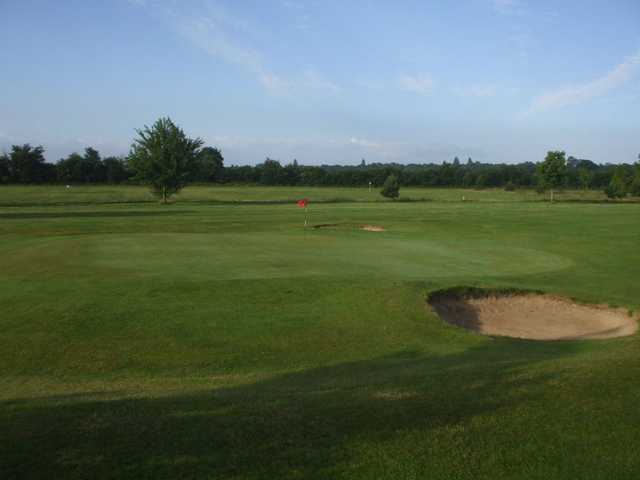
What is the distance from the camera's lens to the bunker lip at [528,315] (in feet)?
44.0

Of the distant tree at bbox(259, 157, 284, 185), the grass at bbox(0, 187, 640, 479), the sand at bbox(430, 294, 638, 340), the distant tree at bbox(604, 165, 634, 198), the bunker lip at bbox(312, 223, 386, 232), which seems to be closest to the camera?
the grass at bbox(0, 187, 640, 479)

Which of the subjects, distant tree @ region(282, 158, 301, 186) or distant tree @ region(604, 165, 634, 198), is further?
distant tree @ region(282, 158, 301, 186)

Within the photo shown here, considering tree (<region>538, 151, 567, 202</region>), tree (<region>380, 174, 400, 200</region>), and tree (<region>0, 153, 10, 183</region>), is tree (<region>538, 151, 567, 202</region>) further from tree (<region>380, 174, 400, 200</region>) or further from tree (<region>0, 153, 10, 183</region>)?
tree (<region>0, 153, 10, 183</region>)

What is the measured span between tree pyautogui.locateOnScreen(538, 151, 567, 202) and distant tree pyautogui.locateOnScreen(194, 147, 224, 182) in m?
45.8

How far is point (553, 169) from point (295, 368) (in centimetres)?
7425

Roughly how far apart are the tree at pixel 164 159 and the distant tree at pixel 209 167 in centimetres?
228

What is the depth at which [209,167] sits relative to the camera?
11388 centimetres

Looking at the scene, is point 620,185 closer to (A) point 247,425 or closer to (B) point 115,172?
(B) point 115,172

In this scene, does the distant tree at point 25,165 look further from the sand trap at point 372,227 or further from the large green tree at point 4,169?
the sand trap at point 372,227

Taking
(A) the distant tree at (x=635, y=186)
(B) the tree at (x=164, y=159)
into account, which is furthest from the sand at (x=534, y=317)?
(A) the distant tree at (x=635, y=186)

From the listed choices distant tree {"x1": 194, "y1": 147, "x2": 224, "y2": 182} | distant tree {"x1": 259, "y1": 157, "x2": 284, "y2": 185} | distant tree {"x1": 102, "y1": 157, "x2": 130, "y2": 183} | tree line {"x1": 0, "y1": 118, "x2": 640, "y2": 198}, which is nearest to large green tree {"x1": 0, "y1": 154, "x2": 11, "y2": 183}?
tree line {"x1": 0, "y1": 118, "x2": 640, "y2": 198}

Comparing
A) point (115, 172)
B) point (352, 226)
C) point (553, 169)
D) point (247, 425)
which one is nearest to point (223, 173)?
point (115, 172)

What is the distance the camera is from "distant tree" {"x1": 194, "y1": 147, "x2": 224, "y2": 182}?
77.8 meters

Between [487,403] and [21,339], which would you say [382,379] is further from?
[21,339]
